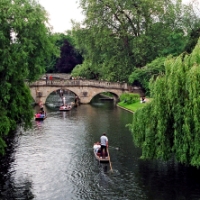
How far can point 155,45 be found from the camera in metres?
61.9

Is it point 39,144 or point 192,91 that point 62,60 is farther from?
point 192,91

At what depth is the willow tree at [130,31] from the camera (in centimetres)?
5972

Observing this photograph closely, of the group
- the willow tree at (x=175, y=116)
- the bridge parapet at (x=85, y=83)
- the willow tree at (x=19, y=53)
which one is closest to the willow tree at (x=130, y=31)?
the bridge parapet at (x=85, y=83)

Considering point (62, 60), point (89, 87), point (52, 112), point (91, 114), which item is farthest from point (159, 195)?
point (62, 60)

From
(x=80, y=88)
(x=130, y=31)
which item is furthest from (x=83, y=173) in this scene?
(x=130, y=31)

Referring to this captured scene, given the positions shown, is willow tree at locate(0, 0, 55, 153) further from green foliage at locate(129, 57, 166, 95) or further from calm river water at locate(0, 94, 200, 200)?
green foliage at locate(129, 57, 166, 95)

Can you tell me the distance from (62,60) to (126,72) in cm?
4855

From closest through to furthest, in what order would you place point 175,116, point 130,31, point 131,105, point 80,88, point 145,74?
point 175,116
point 131,105
point 145,74
point 80,88
point 130,31

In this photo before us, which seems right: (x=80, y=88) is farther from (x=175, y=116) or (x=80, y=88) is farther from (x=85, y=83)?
(x=175, y=116)

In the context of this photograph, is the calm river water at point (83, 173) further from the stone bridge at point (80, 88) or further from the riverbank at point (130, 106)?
the stone bridge at point (80, 88)

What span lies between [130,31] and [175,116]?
42.4 metres

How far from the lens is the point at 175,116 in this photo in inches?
843

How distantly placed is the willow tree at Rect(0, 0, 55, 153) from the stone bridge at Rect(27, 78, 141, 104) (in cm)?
3320

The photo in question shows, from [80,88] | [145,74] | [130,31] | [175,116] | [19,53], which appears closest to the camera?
[175,116]
